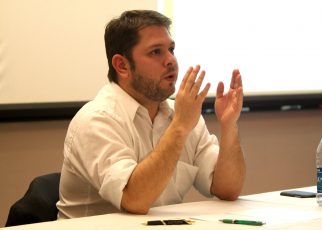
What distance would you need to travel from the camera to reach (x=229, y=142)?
236 centimetres

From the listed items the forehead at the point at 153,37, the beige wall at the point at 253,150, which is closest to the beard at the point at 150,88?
the forehead at the point at 153,37

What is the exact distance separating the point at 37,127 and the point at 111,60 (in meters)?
0.93

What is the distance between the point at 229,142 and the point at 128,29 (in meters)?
0.58

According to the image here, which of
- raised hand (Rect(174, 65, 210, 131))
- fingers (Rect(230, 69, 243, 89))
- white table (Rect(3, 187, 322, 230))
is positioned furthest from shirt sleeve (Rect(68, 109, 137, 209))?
fingers (Rect(230, 69, 243, 89))

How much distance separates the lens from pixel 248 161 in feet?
12.6

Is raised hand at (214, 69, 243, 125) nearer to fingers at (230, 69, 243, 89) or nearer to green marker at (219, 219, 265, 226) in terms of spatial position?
fingers at (230, 69, 243, 89)

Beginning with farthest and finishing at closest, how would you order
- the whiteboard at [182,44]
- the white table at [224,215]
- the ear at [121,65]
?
1. the whiteboard at [182,44]
2. the ear at [121,65]
3. the white table at [224,215]

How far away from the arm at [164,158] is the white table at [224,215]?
2.0 inches

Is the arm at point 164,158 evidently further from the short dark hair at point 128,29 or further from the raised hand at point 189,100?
the short dark hair at point 128,29

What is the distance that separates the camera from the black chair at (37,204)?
2.12m

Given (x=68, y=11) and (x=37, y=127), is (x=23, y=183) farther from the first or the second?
(x=68, y=11)

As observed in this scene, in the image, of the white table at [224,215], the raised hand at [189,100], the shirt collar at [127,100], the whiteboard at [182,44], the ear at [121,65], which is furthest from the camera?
the whiteboard at [182,44]

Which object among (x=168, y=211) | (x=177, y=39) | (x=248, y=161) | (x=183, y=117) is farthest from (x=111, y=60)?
(x=248, y=161)

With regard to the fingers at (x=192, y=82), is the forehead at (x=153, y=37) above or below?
above
